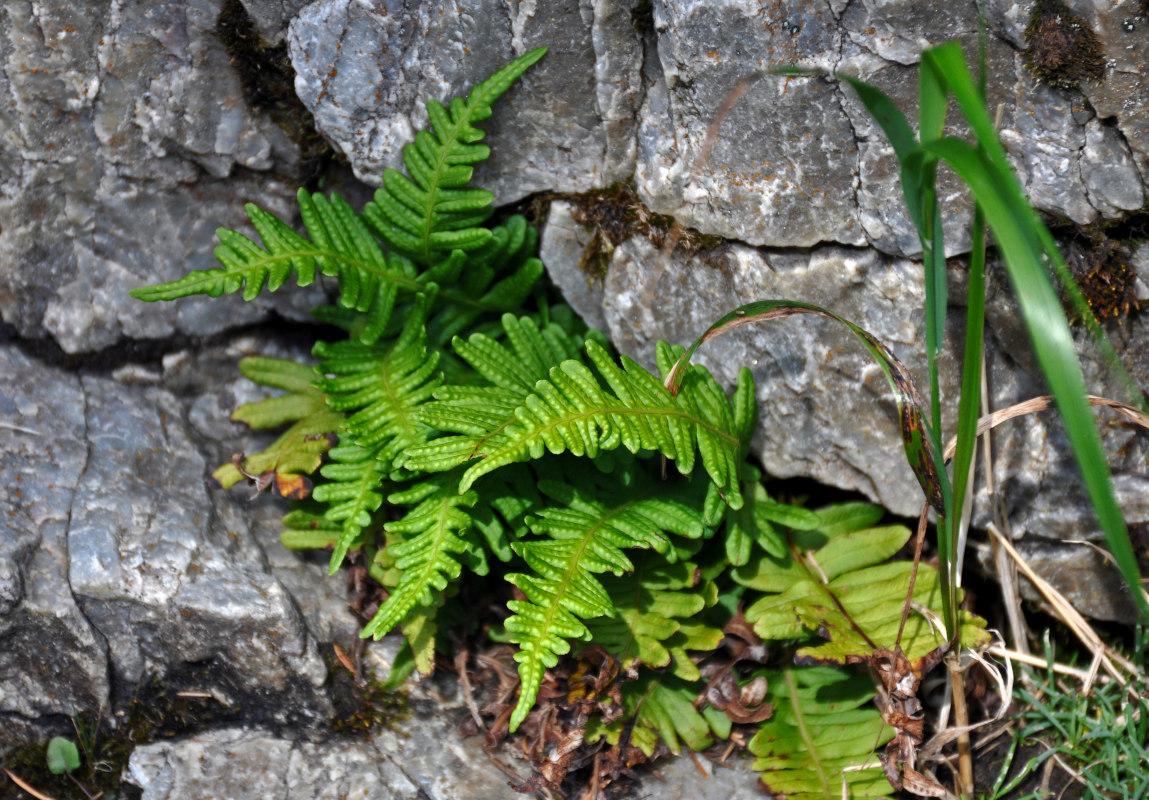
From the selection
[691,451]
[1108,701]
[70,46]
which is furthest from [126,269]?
[1108,701]

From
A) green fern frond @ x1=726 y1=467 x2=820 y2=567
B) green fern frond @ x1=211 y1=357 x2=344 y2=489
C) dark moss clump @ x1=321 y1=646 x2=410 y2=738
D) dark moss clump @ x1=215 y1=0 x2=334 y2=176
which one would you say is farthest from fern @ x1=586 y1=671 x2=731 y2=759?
dark moss clump @ x1=215 y1=0 x2=334 y2=176

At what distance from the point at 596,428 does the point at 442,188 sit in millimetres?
976

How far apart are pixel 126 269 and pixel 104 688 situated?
4.53 ft

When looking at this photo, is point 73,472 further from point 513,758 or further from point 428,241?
point 513,758

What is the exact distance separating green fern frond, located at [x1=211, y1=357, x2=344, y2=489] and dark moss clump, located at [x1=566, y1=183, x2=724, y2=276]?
100cm

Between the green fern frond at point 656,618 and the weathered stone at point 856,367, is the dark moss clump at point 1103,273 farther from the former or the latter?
the green fern frond at point 656,618

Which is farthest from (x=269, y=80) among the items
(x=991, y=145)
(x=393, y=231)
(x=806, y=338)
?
(x=991, y=145)

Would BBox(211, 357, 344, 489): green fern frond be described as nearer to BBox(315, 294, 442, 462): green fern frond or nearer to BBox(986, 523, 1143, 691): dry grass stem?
BBox(315, 294, 442, 462): green fern frond

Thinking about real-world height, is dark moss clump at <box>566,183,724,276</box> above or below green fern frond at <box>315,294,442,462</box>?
above

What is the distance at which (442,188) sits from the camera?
269cm

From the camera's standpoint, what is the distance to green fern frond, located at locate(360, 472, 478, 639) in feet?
7.20

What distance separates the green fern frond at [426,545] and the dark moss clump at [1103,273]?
173 cm

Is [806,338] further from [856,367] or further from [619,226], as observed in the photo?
[619,226]

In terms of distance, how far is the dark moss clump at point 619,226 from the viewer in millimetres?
2631
